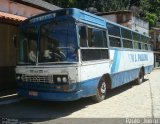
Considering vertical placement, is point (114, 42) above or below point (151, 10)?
below

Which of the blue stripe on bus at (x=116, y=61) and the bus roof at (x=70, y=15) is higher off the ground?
the bus roof at (x=70, y=15)

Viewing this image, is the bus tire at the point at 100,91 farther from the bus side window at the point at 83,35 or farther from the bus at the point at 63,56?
the bus side window at the point at 83,35

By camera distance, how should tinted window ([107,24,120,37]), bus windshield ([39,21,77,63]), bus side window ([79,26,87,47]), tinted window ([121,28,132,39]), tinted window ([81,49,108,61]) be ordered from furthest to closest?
tinted window ([121,28,132,39]) < tinted window ([107,24,120,37]) < tinted window ([81,49,108,61]) < bus side window ([79,26,87,47]) < bus windshield ([39,21,77,63])

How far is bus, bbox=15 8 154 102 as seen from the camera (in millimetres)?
9203

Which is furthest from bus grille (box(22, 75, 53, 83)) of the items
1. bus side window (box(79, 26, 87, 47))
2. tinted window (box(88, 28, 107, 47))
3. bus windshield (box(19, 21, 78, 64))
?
tinted window (box(88, 28, 107, 47))

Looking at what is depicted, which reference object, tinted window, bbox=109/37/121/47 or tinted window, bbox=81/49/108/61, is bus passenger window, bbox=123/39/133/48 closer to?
tinted window, bbox=109/37/121/47

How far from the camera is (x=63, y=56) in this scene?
930 centimetres

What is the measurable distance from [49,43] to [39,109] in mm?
2091

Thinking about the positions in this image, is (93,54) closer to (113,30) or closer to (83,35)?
(83,35)

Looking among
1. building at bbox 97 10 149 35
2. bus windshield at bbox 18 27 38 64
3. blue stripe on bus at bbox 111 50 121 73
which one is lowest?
blue stripe on bus at bbox 111 50 121 73

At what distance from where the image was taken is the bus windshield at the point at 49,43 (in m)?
9.30

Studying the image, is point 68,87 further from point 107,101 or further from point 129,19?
point 129,19

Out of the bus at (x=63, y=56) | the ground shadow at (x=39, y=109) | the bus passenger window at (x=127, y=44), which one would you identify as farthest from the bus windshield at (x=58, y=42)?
the bus passenger window at (x=127, y=44)

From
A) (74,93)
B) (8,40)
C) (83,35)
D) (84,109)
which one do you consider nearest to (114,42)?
(83,35)
